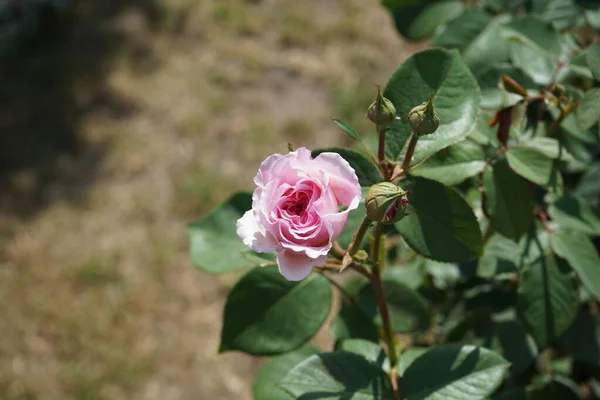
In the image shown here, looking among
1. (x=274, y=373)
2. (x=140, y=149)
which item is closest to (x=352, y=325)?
(x=274, y=373)

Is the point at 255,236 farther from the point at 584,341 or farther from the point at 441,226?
the point at 584,341

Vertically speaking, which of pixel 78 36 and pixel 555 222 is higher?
pixel 555 222

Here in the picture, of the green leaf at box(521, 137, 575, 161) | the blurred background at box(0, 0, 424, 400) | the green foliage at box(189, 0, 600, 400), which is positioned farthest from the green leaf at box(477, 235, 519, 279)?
the blurred background at box(0, 0, 424, 400)

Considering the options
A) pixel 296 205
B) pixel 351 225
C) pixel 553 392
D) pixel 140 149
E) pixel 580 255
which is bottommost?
pixel 140 149

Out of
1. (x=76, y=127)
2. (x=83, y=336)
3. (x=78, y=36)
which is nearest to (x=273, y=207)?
(x=83, y=336)

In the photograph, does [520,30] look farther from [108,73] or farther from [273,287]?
[108,73]

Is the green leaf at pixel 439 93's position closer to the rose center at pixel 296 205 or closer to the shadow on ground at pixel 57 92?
the rose center at pixel 296 205
